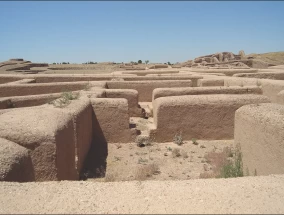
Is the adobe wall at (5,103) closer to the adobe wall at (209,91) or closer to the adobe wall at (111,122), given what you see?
the adobe wall at (111,122)

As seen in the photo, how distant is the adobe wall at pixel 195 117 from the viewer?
Answer: 8304 mm

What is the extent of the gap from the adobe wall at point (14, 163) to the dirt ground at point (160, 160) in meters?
2.03

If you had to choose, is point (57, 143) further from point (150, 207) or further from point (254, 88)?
point (254, 88)

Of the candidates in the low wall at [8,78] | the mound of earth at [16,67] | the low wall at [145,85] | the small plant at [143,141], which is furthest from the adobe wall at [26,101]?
the mound of earth at [16,67]

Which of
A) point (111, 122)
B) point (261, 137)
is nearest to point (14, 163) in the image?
point (261, 137)

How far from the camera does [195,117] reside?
27.5 ft

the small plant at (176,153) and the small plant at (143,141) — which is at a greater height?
the small plant at (143,141)

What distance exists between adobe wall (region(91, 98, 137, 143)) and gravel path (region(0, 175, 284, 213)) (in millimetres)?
4985

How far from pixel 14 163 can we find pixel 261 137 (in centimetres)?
401

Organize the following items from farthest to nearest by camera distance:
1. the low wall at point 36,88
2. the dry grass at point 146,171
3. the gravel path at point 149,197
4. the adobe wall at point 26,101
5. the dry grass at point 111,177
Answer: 1. the low wall at point 36,88
2. the adobe wall at point 26,101
3. the dry grass at point 146,171
4. the dry grass at point 111,177
5. the gravel path at point 149,197

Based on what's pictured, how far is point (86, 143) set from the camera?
23.2 ft

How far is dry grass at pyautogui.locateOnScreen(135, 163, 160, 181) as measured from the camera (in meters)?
6.07

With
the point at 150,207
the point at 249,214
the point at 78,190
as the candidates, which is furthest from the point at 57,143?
the point at 249,214

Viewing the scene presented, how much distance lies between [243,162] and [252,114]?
1.02 meters
